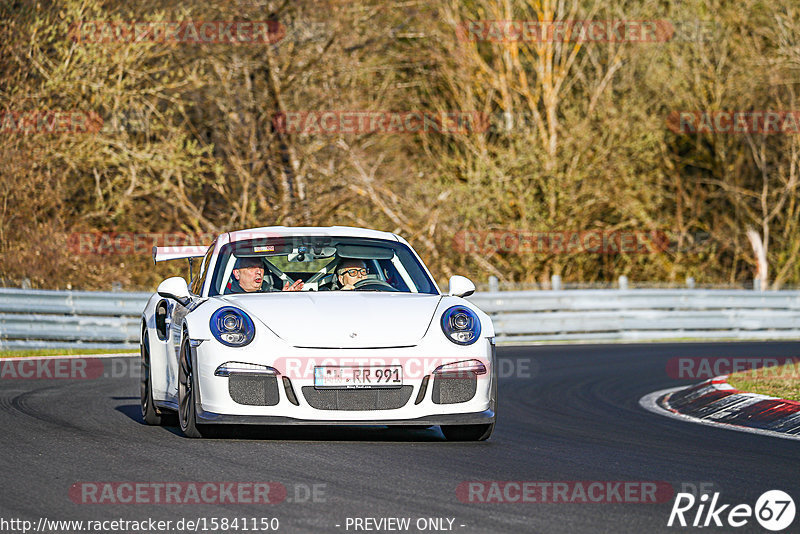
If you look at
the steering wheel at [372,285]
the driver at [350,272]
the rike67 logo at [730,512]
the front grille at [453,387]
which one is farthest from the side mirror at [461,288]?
the rike67 logo at [730,512]

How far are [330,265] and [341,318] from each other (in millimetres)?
1405

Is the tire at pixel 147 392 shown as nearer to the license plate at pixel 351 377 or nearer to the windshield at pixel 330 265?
the windshield at pixel 330 265

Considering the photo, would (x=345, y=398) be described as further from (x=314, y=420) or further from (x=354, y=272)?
(x=354, y=272)

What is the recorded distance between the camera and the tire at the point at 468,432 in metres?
8.38

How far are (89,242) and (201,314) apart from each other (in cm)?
1501

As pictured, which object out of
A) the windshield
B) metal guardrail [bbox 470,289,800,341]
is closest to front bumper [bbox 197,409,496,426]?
the windshield

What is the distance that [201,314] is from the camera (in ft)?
26.7

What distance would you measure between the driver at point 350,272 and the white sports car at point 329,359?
29 centimetres

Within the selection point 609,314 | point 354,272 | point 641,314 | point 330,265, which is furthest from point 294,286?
point 641,314

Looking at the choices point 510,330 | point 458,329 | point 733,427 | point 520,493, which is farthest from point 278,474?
point 510,330

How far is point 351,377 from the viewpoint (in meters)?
7.70

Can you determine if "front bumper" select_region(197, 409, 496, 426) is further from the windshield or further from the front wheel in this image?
the windshield

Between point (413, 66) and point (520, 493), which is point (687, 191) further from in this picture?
point (520, 493)

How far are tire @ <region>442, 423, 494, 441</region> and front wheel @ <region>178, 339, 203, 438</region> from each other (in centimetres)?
157
